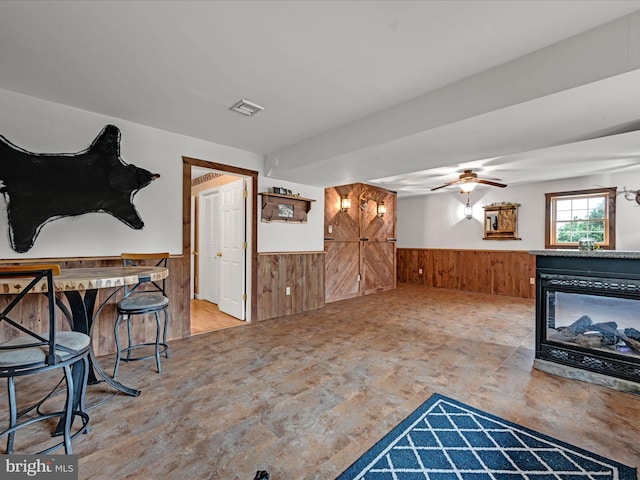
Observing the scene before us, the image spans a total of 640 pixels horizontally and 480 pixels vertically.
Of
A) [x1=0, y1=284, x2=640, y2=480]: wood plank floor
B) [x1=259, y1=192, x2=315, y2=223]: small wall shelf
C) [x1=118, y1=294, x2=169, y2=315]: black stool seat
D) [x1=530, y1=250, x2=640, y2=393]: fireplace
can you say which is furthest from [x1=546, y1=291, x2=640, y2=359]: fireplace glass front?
[x1=118, y1=294, x2=169, y2=315]: black stool seat

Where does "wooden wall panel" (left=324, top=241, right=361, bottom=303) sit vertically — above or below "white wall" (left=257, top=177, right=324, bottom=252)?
below

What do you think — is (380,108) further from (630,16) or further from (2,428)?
(2,428)

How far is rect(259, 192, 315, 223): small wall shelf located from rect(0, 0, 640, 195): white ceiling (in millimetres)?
1286

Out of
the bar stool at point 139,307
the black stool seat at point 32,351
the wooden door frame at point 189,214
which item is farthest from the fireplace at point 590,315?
the black stool seat at point 32,351

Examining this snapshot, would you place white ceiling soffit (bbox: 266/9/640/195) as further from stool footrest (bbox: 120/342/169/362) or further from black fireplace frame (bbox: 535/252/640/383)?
stool footrest (bbox: 120/342/169/362)

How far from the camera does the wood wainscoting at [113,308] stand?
2.64m

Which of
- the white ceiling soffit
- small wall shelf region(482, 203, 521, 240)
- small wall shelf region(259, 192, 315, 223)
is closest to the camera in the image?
the white ceiling soffit

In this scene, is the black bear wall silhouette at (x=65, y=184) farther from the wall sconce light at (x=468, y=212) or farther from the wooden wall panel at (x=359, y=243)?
the wall sconce light at (x=468, y=212)

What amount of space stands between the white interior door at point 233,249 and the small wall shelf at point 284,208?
1.13 ft

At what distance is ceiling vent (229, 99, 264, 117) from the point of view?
2.76m
